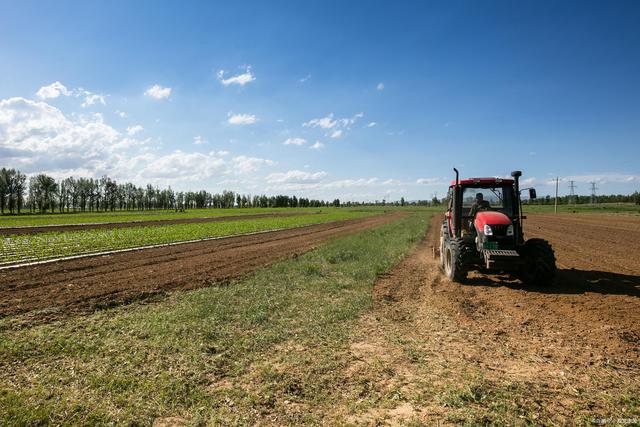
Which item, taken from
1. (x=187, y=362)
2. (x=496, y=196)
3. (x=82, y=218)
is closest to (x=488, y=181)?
(x=496, y=196)

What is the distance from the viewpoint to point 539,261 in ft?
31.2

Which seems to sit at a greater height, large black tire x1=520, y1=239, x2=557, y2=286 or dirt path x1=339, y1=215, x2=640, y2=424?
large black tire x1=520, y1=239, x2=557, y2=286

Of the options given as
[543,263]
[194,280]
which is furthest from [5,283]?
[543,263]

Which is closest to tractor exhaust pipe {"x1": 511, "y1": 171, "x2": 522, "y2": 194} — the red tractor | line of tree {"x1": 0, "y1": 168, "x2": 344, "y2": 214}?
the red tractor

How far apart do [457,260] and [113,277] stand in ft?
35.5

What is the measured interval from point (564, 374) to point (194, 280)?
9594mm

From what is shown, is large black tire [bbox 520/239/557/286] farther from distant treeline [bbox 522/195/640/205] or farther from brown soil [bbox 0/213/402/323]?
distant treeline [bbox 522/195/640/205]

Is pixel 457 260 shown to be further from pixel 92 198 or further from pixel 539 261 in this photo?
pixel 92 198

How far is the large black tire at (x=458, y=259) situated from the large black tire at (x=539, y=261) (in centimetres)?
159

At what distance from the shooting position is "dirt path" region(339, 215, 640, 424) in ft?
13.0

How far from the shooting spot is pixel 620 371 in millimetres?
4859

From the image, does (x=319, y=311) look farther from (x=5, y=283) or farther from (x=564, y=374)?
(x=5, y=283)

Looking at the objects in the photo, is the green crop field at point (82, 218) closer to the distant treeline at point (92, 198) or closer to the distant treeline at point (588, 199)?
the distant treeline at point (92, 198)

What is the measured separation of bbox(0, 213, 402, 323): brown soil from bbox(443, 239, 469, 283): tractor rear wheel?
274 inches
